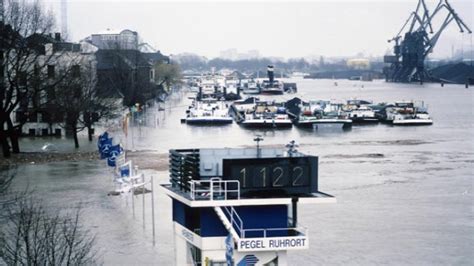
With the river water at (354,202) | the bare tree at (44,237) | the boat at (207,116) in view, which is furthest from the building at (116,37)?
the bare tree at (44,237)

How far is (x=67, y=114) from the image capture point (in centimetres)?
1694

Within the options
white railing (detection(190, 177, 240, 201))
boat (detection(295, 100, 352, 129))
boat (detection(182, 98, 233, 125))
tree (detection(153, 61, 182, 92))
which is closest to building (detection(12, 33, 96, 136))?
boat (detection(182, 98, 233, 125))

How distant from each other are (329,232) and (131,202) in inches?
100

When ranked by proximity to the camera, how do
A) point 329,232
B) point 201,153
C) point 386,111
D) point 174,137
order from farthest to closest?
point 386,111 → point 174,137 → point 329,232 → point 201,153

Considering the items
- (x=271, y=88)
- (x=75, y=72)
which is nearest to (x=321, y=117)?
(x=75, y=72)

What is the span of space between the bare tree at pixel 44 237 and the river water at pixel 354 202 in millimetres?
234

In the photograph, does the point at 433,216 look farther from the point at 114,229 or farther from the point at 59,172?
the point at 59,172

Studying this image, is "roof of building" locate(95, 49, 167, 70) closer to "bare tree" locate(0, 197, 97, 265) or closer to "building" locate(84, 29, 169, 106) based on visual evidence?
"building" locate(84, 29, 169, 106)

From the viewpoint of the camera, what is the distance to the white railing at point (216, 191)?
4.73 meters

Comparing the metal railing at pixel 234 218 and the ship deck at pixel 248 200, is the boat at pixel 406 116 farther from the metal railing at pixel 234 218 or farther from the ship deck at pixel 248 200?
the metal railing at pixel 234 218

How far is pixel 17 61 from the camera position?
14969 millimetres

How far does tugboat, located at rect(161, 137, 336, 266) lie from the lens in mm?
4699

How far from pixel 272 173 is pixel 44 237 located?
7.82ft

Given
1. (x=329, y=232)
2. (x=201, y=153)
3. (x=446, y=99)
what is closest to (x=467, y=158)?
(x=329, y=232)
